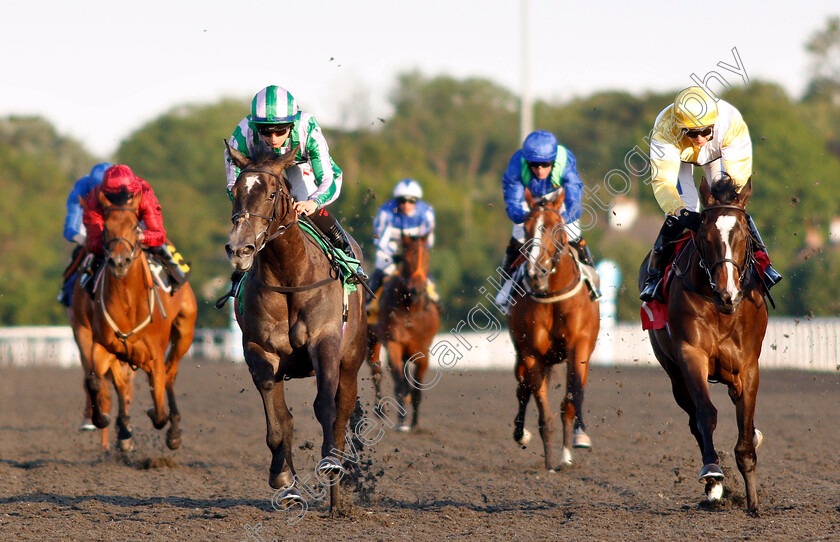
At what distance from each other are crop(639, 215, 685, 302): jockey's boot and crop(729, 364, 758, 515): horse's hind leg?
87 cm

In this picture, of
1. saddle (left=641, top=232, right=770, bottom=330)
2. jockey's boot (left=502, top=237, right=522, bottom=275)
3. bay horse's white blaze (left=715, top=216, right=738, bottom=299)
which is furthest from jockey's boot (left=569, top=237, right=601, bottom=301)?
bay horse's white blaze (left=715, top=216, right=738, bottom=299)

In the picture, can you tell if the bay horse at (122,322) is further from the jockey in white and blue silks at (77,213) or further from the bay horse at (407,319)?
the bay horse at (407,319)

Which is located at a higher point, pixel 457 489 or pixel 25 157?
pixel 25 157

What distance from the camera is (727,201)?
6.29m

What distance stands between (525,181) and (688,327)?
296 centimetres

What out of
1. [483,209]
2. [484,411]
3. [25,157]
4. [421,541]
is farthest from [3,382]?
[25,157]

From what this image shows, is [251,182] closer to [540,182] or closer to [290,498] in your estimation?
[290,498]

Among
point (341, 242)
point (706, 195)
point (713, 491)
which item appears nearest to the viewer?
point (713, 491)

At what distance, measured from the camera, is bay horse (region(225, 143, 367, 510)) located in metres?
6.12

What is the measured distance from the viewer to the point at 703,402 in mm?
6332

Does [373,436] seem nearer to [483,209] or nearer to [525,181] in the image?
[525,181]

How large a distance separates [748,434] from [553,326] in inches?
103

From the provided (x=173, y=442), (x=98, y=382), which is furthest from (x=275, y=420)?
(x=173, y=442)

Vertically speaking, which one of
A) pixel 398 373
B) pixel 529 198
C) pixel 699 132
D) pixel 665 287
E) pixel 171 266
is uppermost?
pixel 699 132
